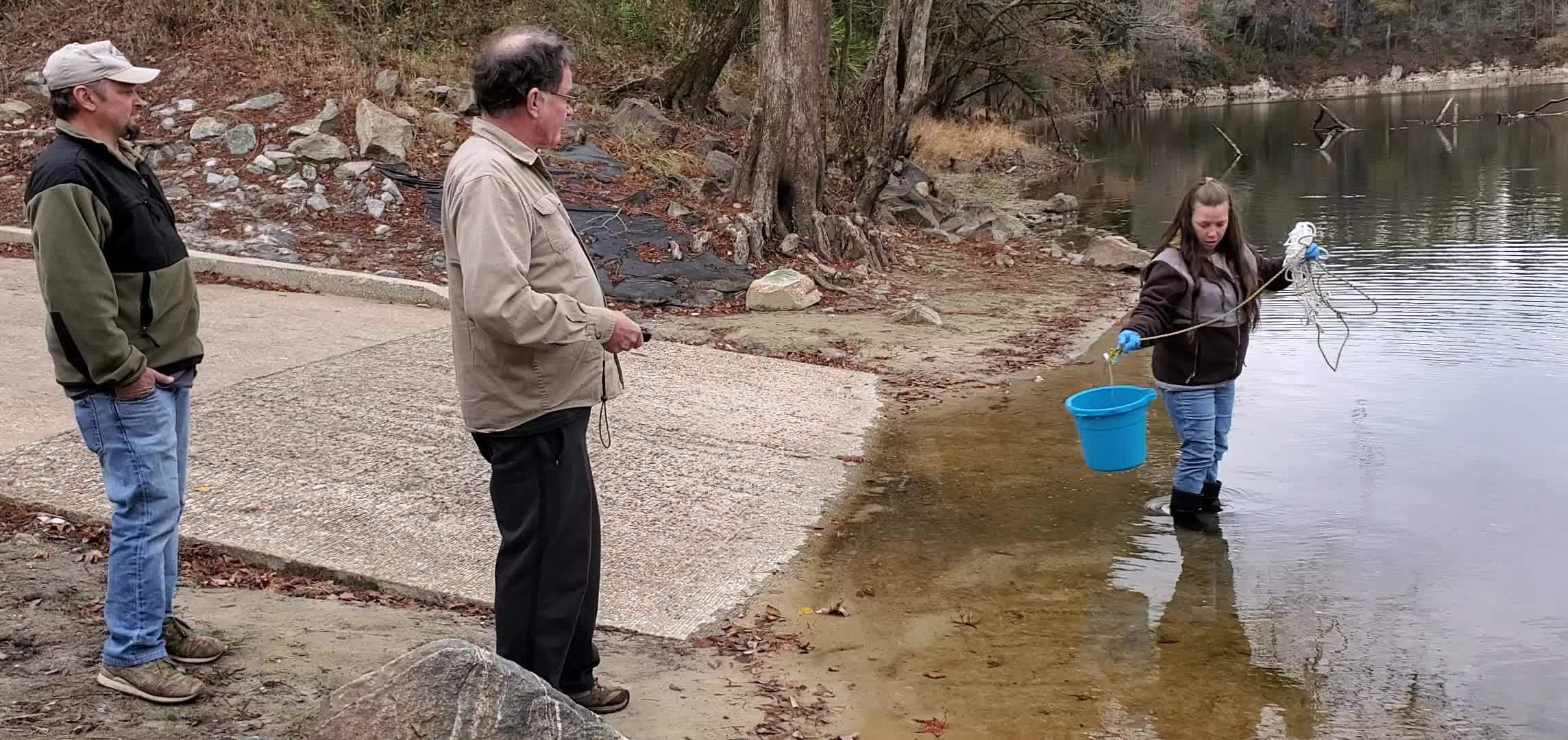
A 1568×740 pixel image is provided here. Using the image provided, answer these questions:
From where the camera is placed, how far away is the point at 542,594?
345cm

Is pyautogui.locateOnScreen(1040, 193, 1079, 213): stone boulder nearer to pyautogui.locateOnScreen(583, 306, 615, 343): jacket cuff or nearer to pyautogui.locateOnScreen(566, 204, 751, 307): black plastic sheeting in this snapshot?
pyautogui.locateOnScreen(566, 204, 751, 307): black plastic sheeting

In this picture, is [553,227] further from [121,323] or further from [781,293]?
[781,293]

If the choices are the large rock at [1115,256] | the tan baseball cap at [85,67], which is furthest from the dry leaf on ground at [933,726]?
the large rock at [1115,256]

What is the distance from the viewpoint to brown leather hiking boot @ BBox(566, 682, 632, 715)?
146 inches

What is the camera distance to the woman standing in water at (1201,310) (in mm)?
5402

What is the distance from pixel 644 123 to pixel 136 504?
12.2 metres

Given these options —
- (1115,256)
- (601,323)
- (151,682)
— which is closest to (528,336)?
(601,323)

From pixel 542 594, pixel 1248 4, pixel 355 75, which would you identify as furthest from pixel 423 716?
pixel 1248 4

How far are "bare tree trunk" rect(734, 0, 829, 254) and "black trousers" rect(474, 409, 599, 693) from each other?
9.09m

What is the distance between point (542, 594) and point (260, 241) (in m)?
8.49

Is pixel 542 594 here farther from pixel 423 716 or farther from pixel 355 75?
pixel 355 75

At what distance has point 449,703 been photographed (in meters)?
3.13

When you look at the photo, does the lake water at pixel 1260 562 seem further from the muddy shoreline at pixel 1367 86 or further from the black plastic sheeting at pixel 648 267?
the muddy shoreline at pixel 1367 86

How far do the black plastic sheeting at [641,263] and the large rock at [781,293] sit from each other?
31cm
